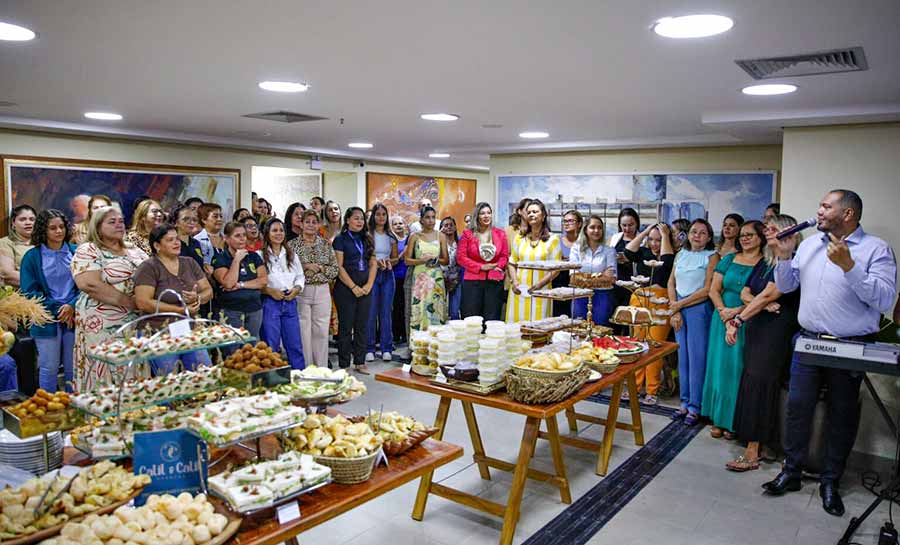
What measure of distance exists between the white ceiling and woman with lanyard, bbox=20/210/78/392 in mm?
1048

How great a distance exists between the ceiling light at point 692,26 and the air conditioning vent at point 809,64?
2.34 feet

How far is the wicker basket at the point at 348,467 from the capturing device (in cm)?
207

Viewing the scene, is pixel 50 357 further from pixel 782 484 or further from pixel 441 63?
pixel 782 484

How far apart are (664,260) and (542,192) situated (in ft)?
10.1

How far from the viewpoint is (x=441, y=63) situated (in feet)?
11.2

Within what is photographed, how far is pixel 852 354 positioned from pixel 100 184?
7.49 m

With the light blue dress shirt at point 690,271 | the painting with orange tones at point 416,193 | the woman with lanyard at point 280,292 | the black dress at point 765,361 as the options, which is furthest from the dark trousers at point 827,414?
the painting with orange tones at point 416,193

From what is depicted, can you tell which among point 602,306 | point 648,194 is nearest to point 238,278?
point 602,306

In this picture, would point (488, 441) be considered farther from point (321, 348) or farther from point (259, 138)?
point (259, 138)

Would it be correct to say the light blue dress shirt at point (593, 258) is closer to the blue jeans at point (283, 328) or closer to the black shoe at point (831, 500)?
the black shoe at point (831, 500)

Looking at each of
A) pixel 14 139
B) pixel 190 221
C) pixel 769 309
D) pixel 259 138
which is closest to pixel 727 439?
pixel 769 309

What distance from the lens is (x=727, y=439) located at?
15.4 ft

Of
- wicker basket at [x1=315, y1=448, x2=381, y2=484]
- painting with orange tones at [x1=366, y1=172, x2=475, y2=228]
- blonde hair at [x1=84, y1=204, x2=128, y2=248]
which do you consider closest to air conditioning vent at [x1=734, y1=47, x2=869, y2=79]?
wicker basket at [x1=315, y1=448, x2=381, y2=484]

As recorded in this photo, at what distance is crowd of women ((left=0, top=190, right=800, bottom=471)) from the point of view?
150 inches
